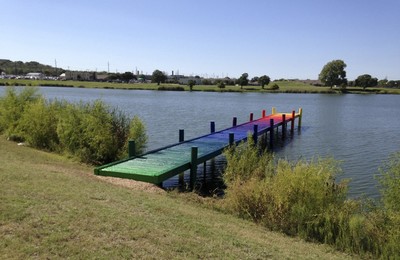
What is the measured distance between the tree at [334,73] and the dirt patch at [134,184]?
130844mm

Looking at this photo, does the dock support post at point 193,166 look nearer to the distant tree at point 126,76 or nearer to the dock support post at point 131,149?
the dock support post at point 131,149

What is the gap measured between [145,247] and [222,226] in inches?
104

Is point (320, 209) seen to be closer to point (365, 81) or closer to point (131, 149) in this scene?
point (131, 149)

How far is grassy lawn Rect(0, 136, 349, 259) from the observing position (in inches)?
227

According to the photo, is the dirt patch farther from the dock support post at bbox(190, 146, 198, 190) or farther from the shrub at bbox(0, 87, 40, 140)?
the shrub at bbox(0, 87, 40, 140)

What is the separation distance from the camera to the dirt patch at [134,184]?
1180 centimetres

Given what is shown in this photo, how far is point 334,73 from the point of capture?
5261 inches

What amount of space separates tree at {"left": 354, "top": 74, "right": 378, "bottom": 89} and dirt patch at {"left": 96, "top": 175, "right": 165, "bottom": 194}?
5645 inches

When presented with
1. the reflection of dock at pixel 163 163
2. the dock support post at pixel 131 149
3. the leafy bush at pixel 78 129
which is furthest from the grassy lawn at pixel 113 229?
the leafy bush at pixel 78 129

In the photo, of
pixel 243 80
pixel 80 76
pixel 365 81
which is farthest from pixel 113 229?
pixel 80 76

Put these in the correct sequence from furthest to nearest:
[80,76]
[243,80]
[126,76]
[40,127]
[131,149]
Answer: [80,76] < [126,76] < [243,80] < [40,127] < [131,149]

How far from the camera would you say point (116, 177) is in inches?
506

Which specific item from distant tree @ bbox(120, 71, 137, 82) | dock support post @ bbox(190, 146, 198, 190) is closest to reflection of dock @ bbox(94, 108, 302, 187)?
dock support post @ bbox(190, 146, 198, 190)

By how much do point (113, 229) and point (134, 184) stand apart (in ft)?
18.4
